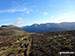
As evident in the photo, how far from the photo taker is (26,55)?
1157 inches

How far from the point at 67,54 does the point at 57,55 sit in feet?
9.93

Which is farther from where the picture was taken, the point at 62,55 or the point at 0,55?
the point at 0,55

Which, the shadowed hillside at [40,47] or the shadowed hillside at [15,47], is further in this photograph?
the shadowed hillside at [15,47]

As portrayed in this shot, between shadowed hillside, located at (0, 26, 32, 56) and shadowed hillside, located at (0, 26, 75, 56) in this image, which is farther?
shadowed hillside, located at (0, 26, 32, 56)

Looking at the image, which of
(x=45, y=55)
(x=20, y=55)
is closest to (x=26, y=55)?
(x=20, y=55)

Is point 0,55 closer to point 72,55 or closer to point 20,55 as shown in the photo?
point 20,55

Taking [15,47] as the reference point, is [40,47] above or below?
above

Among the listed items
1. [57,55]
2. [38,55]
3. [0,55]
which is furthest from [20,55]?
[57,55]

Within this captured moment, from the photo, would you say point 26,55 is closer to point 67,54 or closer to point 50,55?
point 50,55

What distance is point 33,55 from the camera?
29.2 metres

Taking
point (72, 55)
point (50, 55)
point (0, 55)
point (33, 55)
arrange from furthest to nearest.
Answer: point (0, 55) → point (33, 55) → point (50, 55) → point (72, 55)

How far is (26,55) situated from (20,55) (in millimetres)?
2253

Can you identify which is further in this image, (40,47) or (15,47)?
(15,47)

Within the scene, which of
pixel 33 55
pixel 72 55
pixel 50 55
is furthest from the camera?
pixel 33 55
